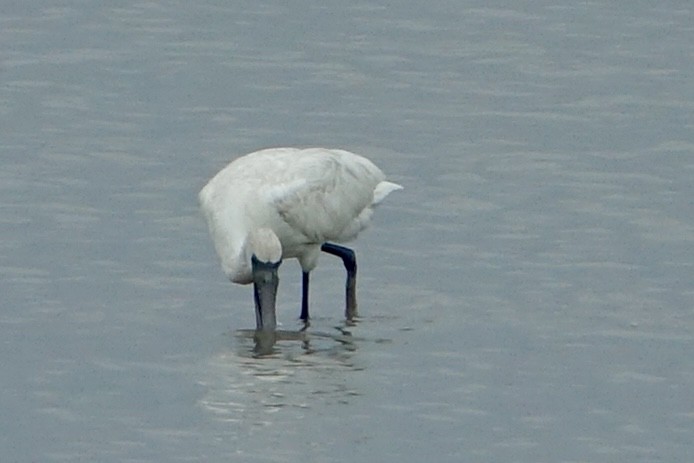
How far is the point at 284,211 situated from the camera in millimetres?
17062

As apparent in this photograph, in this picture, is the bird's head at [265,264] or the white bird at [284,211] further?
the white bird at [284,211]

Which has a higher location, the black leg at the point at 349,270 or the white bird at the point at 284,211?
the white bird at the point at 284,211

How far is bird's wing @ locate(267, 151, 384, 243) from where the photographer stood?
1714cm

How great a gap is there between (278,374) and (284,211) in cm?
178

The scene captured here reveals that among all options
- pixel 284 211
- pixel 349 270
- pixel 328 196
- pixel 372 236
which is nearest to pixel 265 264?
pixel 284 211

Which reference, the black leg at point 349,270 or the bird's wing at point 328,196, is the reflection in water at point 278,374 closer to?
the black leg at point 349,270

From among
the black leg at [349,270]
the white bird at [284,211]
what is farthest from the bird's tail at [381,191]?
the black leg at [349,270]

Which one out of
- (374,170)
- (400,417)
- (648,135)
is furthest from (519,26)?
(400,417)

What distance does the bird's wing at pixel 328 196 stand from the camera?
17141 mm

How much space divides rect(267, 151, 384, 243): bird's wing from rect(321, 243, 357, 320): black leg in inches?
3.4

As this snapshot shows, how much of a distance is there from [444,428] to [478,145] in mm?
8280

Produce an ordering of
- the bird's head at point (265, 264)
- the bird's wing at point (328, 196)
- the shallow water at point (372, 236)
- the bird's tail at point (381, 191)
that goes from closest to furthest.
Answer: the shallow water at point (372, 236), the bird's head at point (265, 264), the bird's wing at point (328, 196), the bird's tail at point (381, 191)

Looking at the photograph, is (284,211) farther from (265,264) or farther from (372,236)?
(372,236)

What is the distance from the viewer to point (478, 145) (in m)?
22.1
